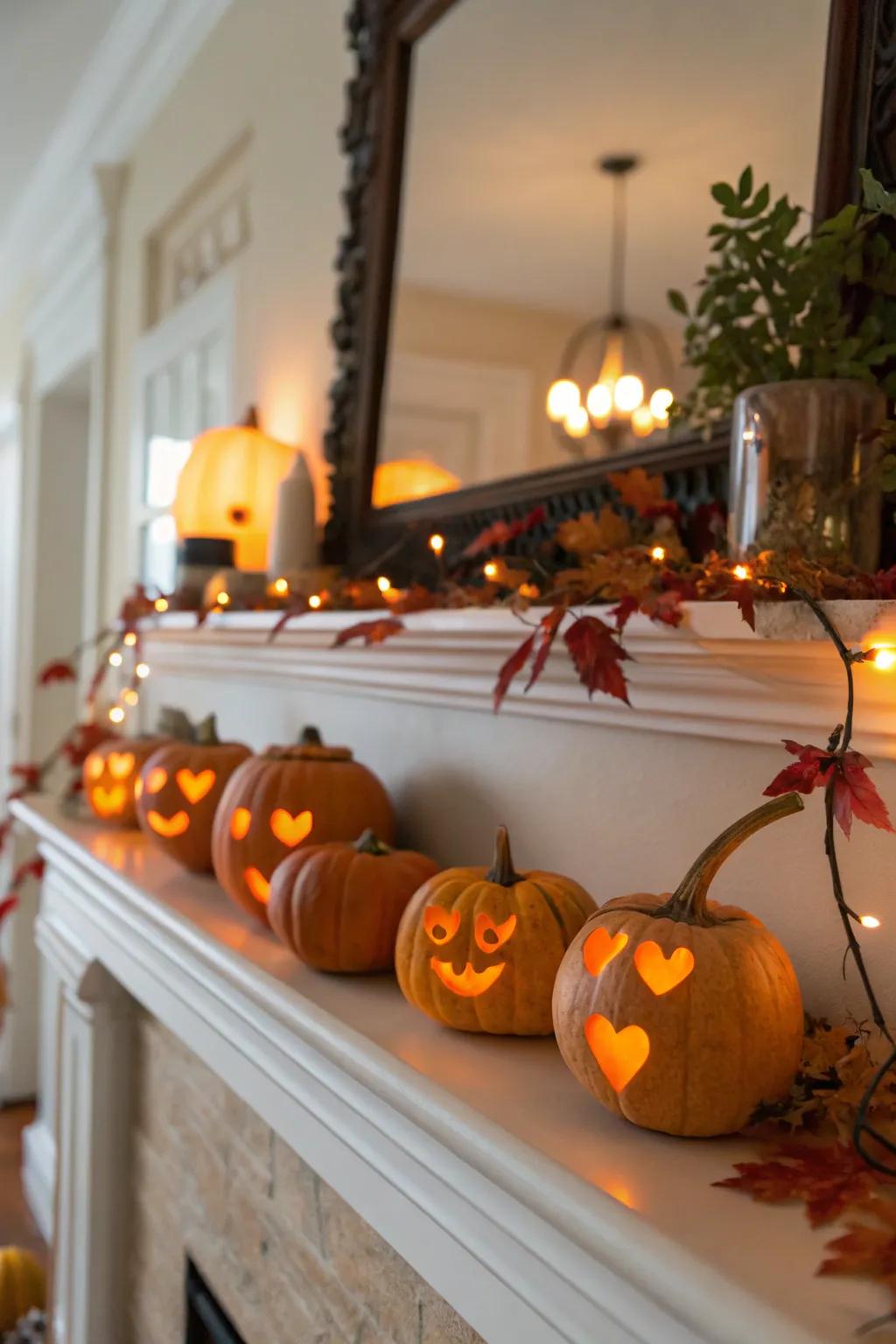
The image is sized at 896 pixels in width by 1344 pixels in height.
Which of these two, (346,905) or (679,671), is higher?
(679,671)

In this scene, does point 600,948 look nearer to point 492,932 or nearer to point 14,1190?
point 492,932

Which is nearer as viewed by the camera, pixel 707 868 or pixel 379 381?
pixel 707 868

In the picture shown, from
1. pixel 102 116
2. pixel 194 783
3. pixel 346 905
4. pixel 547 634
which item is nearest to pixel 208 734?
pixel 194 783

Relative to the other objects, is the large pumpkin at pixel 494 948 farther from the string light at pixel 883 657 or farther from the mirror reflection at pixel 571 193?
the mirror reflection at pixel 571 193

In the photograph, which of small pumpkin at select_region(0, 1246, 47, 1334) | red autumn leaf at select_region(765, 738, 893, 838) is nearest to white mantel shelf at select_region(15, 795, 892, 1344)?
red autumn leaf at select_region(765, 738, 893, 838)

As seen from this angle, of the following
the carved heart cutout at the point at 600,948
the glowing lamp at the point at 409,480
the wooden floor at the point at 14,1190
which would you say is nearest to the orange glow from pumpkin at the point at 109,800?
the glowing lamp at the point at 409,480

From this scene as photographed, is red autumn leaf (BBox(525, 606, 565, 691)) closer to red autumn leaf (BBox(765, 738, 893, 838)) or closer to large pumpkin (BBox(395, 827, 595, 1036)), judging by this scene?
large pumpkin (BBox(395, 827, 595, 1036))

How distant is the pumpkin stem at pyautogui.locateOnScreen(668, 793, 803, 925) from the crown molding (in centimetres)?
233

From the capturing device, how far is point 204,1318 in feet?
4.91

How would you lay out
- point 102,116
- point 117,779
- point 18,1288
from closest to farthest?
1. point 117,779
2. point 18,1288
3. point 102,116

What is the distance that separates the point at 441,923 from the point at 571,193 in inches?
31.3

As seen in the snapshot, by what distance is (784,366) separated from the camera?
89 cm

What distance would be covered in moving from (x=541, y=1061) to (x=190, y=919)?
55 cm

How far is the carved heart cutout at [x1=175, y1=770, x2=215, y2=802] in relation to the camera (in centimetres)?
153
